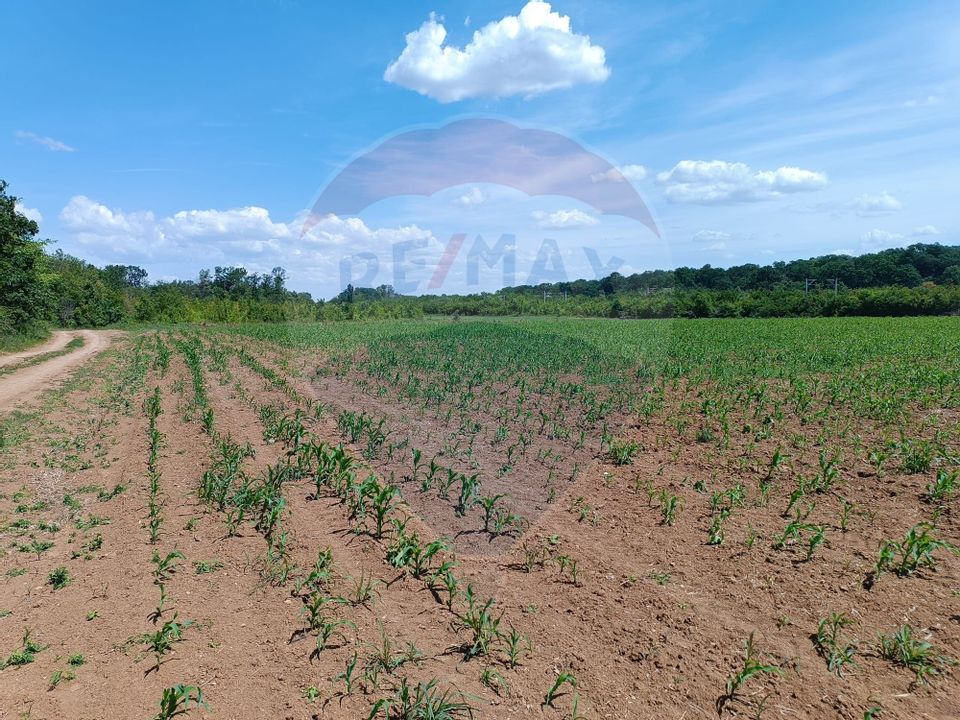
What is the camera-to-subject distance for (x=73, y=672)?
3.19 m

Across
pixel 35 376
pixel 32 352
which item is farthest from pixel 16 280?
pixel 35 376

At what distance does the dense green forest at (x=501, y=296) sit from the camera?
26325 millimetres

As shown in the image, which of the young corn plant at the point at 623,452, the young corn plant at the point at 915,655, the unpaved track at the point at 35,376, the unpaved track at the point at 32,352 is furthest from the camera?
the unpaved track at the point at 32,352

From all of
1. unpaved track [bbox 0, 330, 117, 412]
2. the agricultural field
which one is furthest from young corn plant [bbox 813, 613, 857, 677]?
unpaved track [bbox 0, 330, 117, 412]

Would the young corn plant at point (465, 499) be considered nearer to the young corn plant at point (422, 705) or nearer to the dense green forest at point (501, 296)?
the young corn plant at point (422, 705)

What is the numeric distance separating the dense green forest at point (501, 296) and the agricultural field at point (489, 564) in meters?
19.9

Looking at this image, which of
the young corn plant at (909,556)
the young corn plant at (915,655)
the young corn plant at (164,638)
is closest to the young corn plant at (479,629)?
the young corn plant at (164,638)

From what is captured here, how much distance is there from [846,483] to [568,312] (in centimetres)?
5923

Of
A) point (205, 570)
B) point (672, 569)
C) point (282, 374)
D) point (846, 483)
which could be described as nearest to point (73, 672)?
point (205, 570)

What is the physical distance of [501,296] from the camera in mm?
69812

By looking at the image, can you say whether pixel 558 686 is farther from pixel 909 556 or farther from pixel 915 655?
pixel 909 556

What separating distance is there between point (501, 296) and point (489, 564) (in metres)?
66.1

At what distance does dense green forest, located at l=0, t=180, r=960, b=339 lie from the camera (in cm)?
2633

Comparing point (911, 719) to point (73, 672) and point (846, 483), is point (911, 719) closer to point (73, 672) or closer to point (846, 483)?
point (846, 483)
